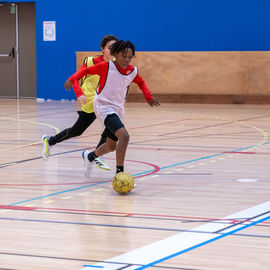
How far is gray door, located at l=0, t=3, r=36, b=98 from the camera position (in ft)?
65.3

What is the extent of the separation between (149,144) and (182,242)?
17.3 feet

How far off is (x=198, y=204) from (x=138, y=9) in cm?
1374

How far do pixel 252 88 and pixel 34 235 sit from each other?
13465 millimetres

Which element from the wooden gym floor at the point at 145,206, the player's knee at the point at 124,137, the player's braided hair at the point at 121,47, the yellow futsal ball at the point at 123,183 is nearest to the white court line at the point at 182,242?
the wooden gym floor at the point at 145,206

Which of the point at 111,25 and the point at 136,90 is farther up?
the point at 111,25

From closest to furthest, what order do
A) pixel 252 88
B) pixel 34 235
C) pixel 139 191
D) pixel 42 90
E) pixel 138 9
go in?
pixel 34 235
pixel 139 191
pixel 252 88
pixel 138 9
pixel 42 90

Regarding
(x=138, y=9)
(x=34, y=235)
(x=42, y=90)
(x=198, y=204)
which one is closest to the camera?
(x=34, y=235)

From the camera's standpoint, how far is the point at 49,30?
19422 millimetres

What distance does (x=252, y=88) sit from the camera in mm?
17031

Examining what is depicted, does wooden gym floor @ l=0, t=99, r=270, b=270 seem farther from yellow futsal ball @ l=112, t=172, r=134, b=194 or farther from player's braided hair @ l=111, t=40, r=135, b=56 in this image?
player's braided hair @ l=111, t=40, r=135, b=56

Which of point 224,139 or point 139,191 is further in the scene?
point 224,139

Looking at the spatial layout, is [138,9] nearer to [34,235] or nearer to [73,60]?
[73,60]

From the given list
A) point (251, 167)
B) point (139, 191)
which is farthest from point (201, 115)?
point (139, 191)

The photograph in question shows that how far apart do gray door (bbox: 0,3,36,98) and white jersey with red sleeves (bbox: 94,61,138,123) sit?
14262 mm
